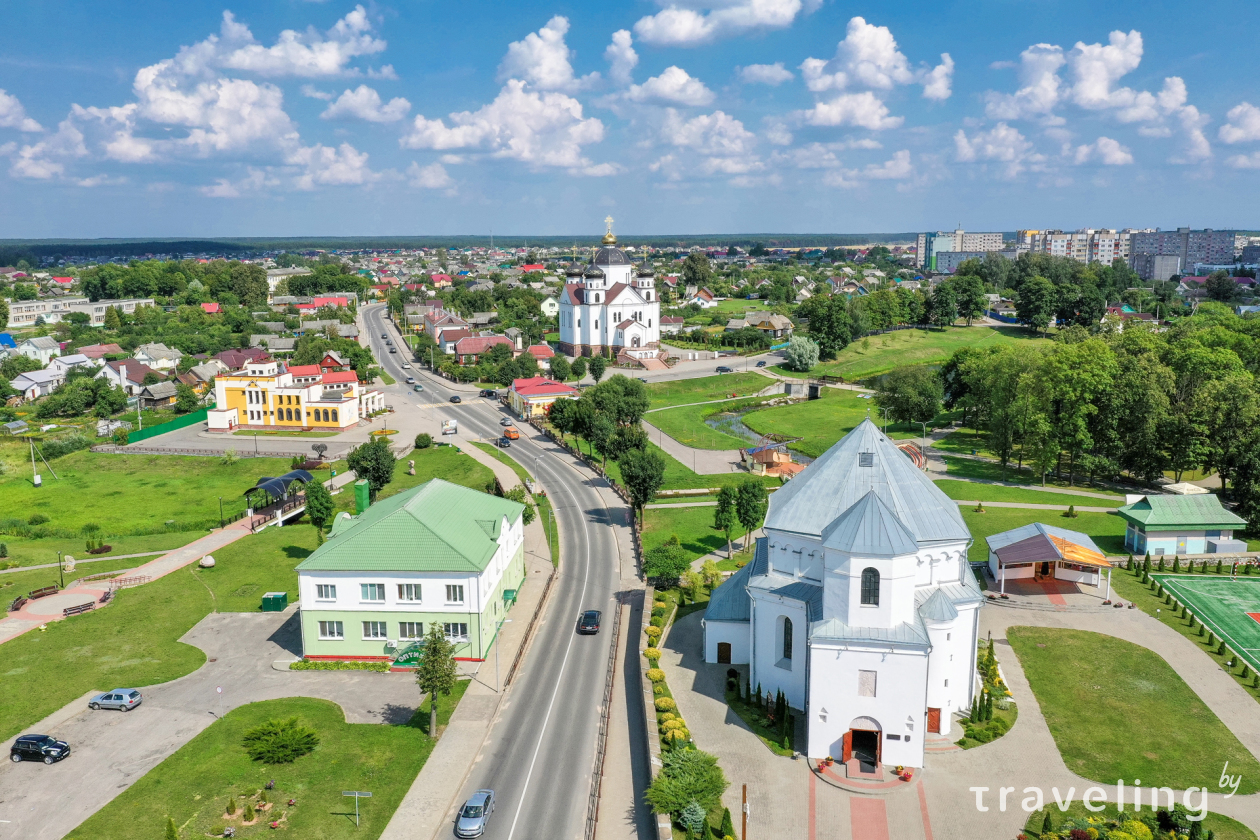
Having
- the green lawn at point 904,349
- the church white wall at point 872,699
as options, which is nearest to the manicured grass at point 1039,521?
the church white wall at point 872,699

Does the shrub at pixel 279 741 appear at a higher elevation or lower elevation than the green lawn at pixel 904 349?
lower

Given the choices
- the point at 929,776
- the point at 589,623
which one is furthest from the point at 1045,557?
the point at 589,623

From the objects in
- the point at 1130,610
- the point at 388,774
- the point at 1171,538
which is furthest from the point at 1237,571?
the point at 388,774

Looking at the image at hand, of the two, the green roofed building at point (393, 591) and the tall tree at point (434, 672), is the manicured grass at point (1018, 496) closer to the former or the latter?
the green roofed building at point (393, 591)

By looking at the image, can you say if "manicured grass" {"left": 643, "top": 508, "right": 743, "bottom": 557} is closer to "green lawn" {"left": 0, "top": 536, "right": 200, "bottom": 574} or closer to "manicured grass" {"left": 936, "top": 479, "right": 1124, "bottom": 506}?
"manicured grass" {"left": 936, "top": 479, "right": 1124, "bottom": 506}

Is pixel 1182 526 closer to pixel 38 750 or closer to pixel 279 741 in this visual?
pixel 279 741

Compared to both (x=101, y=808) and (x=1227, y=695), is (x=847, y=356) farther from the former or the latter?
(x=101, y=808)
